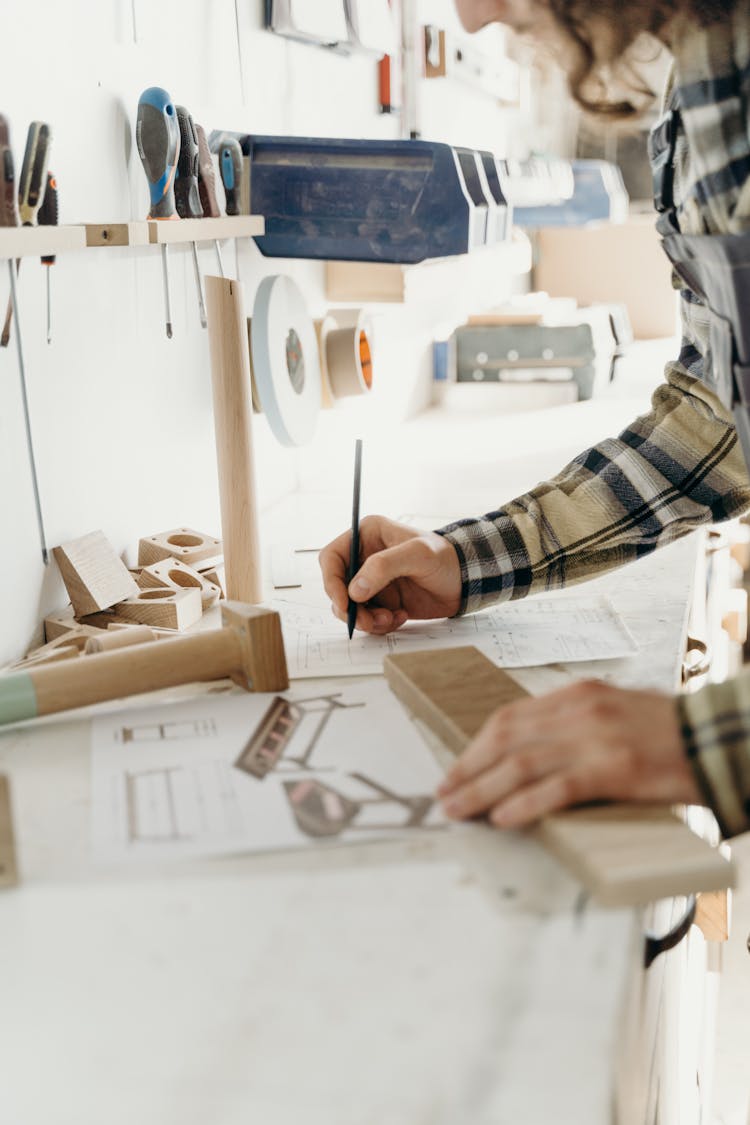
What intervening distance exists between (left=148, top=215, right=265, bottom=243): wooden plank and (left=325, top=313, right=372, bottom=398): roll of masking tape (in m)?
0.30

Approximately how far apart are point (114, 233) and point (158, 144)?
162mm

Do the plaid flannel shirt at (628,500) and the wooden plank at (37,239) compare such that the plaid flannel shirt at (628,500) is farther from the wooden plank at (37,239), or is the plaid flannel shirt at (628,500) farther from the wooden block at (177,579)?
the wooden plank at (37,239)

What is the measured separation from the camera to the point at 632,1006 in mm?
571

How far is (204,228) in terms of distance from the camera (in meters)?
1.25

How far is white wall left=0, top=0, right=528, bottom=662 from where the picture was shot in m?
1.05

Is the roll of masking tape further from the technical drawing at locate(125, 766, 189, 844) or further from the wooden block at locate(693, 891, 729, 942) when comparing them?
the technical drawing at locate(125, 766, 189, 844)

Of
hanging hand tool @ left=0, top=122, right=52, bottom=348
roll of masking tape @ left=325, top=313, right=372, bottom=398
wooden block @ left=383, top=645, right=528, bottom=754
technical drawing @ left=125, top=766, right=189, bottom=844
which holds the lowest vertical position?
technical drawing @ left=125, top=766, right=189, bottom=844

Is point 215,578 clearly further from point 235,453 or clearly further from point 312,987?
point 312,987

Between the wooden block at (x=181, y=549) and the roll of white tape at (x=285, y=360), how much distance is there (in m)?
0.27

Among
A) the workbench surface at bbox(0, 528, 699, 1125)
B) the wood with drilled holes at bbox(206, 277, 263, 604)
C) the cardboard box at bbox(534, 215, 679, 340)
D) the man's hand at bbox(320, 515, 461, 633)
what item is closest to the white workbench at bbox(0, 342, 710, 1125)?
the workbench surface at bbox(0, 528, 699, 1125)

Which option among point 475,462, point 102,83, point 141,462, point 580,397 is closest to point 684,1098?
point 141,462

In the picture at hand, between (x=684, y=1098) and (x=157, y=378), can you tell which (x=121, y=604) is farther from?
(x=684, y=1098)

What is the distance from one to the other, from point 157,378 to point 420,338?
1210 millimetres

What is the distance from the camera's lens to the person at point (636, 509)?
66cm
